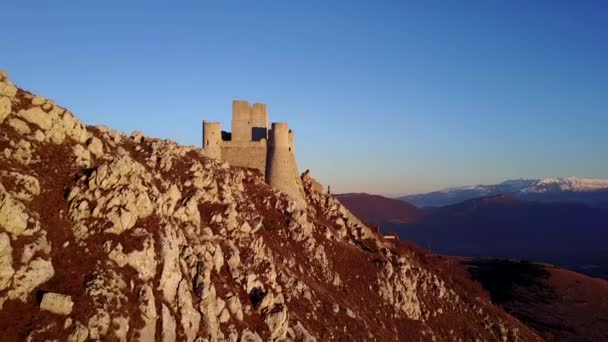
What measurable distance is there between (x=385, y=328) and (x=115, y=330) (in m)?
26.1

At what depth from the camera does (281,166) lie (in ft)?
185

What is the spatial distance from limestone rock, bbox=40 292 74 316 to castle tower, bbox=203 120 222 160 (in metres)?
32.1

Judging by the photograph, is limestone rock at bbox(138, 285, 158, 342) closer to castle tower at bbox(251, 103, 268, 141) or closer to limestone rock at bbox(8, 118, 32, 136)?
limestone rock at bbox(8, 118, 32, 136)

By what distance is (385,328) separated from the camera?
144 ft

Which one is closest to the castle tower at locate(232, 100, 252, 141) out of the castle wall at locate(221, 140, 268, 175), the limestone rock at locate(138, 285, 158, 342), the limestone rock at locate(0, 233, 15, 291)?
the castle wall at locate(221, 140, 268, 175)

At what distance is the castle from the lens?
182 ft

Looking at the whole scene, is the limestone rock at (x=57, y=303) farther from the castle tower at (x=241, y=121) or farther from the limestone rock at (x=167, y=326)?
the castle tower at (x=241, y=121)

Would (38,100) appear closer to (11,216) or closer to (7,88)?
(7,88)

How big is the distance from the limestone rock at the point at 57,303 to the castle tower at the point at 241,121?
35.6 metres

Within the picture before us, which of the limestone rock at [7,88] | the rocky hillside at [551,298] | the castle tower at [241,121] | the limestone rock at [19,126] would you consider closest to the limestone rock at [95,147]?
the limestone rock at [19,126]

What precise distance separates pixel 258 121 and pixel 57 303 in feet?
123

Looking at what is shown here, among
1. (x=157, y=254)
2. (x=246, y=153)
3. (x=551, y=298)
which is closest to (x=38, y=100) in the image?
(x=157, y=254)

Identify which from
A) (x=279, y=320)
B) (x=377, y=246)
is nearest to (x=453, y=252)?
(x=377, y=246)

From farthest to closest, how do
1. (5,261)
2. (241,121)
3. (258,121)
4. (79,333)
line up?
(258,121), (241,121), (5,261), (79,333)
